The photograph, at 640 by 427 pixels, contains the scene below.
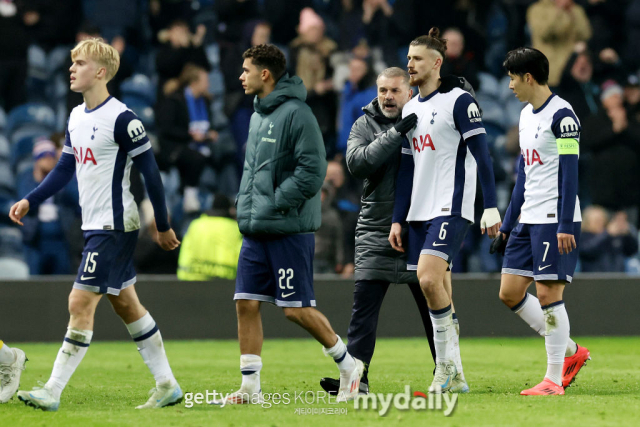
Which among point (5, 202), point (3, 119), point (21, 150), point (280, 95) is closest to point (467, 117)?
point (280, 95)

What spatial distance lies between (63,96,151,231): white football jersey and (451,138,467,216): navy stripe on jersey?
2.07 m

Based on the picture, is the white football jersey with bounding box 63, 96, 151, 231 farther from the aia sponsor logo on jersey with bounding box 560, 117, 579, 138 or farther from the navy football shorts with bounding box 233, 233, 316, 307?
the aia sponsor logo on jersey with bounding box 560, 117, 579, 138

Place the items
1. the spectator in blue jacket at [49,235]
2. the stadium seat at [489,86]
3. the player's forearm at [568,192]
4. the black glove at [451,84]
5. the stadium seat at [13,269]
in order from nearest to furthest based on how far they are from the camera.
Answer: the player's forearm at [568,192] → the black glove at [451,84] → the stadium seat at [13,269] → the spectator in blue jacket at [49,235] → the stadium seat at [489,86]

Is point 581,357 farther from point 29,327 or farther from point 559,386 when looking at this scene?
point 29,327

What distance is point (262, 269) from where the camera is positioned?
20.9 feet

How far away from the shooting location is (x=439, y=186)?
6.75 m

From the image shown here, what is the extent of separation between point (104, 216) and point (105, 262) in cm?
29

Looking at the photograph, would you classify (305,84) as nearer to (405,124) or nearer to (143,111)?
Answer: (143,111)

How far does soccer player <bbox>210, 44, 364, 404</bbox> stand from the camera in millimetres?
6273

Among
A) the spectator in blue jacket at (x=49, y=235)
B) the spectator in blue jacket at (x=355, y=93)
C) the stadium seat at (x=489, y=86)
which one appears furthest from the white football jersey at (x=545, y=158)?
the spectator in blue jacket at (x=49, y=235)

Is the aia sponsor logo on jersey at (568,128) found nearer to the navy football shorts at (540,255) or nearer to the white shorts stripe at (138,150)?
the navy football shorts at (540,255)

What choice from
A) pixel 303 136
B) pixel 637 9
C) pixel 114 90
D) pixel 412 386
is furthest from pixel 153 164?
pixel 637 9

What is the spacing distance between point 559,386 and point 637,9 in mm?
9286

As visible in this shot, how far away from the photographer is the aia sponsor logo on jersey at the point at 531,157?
22.7ft
